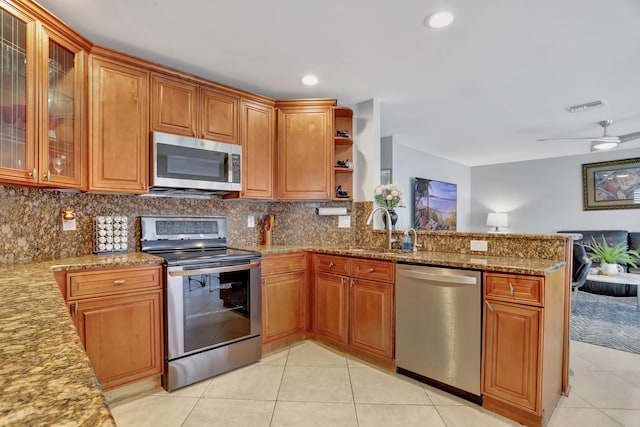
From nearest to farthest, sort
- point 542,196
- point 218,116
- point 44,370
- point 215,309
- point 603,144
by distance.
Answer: point 44,370 < point 215,309 < point 218,116 < point 603,144 < point 542,196

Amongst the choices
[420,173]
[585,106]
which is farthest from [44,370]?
[420,173]

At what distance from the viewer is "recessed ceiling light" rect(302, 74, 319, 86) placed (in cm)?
270

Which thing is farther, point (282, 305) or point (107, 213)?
point (282, 305)

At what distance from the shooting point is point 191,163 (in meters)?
2.49

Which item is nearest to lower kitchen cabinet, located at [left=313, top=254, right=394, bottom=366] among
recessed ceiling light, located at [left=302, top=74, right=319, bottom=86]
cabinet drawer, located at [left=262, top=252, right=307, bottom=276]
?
cabinet drawer, located at [left=262, top=252, right=307, bottom=276]

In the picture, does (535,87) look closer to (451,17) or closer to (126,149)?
A: (451,17)

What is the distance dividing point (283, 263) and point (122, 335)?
1.24m

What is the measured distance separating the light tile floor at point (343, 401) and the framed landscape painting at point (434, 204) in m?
3.21

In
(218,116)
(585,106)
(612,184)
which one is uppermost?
(585,106)

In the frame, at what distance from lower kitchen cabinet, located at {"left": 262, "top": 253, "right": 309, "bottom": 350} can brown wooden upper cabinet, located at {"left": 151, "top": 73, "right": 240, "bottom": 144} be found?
1.14m

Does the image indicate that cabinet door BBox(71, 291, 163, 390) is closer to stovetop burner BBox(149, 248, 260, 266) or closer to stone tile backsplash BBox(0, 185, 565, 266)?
stovetop burner BBox(149, 248, 260, 266)

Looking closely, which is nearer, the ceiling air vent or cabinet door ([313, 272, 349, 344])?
cabinet door ([313, 272, 349, 344])

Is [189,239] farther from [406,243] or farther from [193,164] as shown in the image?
[406,243]

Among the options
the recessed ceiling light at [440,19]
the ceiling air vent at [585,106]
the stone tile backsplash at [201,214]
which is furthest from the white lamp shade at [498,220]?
the recessed ceiling light at [440,19]
